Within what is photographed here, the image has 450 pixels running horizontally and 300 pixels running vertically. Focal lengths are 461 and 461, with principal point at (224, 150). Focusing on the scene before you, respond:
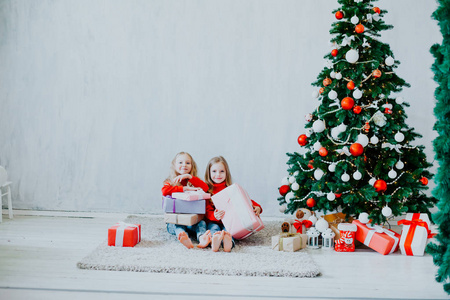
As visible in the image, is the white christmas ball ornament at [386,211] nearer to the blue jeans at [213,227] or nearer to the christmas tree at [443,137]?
the christmas tree at [443,137]

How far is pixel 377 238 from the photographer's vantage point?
3008mm

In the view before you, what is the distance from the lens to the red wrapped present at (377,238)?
2.96 meters

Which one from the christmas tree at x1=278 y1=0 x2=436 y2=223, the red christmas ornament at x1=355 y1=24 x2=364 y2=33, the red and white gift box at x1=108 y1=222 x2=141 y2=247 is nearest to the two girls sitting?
the red and white gift box at x1=108 y1=222 x2=141 y2=247

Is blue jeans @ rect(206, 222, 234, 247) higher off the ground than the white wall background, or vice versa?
the white wall background

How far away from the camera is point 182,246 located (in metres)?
3.03

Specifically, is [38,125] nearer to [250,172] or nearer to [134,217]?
[134,217]

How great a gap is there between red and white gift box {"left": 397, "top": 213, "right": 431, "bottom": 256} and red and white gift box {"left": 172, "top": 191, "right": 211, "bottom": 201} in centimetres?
133

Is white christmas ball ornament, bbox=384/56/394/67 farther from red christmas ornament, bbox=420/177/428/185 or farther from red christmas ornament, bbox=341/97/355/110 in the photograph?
red christmas ornament, bbox=420/177/428/185

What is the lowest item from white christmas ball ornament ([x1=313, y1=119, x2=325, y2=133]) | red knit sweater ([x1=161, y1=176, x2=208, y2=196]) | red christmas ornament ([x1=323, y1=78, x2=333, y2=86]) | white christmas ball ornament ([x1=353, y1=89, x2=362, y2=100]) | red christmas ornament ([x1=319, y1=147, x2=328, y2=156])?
red knit sweater ([x1=161, y1=176, x2=208, y2=196])

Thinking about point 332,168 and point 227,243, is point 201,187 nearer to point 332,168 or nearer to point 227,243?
point 227,243

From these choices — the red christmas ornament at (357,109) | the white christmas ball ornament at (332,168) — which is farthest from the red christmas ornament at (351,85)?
the white christmas ball ornament at (332,168)

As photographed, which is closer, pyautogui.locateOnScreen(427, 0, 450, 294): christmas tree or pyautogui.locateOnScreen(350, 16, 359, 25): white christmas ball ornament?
pyautogui.locateOnScreen(427, 0, 450, 294): christmas tree

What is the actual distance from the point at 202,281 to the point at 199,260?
0.33 meters

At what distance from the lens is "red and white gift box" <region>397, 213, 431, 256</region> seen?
2.96 metres
